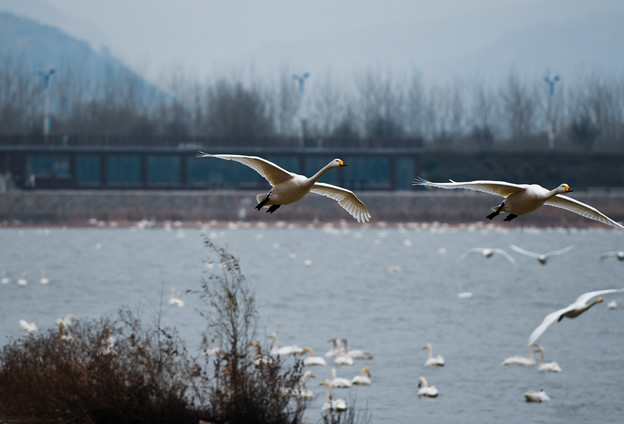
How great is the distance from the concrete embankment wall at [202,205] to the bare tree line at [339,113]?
100 feet

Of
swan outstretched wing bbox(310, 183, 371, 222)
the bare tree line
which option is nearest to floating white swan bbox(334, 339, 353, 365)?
swan outstretched wing bbox(310, 183, 371, 222)

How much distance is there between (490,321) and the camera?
39594 mm

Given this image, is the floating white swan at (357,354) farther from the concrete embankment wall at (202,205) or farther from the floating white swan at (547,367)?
the concrete embankment wall at (202,205)

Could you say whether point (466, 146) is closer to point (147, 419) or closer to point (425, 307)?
point (425, 307)

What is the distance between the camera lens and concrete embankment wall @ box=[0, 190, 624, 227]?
7131cm

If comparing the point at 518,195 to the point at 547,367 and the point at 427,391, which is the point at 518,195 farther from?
the point at 547,367

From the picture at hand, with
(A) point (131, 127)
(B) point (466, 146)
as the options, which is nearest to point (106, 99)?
(A) point (131, 127)

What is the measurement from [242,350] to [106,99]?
116m

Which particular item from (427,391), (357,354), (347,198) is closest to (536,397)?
(427,391)

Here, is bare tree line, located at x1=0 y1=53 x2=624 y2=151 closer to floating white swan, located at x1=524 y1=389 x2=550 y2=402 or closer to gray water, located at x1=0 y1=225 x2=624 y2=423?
gray water, located at x1=0 y1=225 x2=624 y2=423

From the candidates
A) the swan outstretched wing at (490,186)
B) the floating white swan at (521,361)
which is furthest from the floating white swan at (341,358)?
the swan outstretched wing at (490,186)

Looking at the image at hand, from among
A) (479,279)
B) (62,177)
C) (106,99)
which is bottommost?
(479,279)

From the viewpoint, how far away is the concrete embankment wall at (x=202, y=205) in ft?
234

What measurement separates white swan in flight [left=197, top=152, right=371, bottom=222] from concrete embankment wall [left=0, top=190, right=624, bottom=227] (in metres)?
60.1
